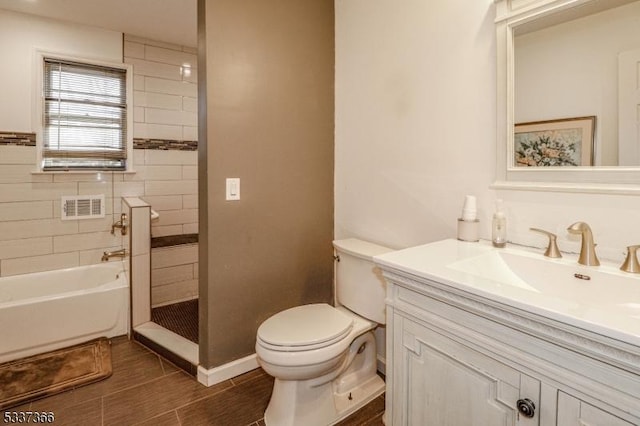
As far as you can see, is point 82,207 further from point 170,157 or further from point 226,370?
point 226,370

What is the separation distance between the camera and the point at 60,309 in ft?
7.13

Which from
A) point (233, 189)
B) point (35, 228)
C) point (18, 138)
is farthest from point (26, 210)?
point (233, 189)

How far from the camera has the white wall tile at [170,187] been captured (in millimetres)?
2965

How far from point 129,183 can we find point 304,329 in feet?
7.27

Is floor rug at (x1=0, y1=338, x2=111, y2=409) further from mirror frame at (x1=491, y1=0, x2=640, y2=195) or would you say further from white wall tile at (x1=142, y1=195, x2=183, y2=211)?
mirror frame at (x1=491, y1=0, x2=640, y2=195)

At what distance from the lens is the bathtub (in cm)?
205

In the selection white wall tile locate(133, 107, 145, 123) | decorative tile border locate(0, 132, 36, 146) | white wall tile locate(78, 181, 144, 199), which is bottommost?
white wall tile locate(78, 181, 144, 199)

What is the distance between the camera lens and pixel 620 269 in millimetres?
993

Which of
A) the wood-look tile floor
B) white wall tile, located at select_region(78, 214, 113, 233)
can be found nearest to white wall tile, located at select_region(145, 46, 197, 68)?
white wall tile, located at select_region(78, 214, 113, 233)

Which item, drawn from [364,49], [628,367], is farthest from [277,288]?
[628,367]

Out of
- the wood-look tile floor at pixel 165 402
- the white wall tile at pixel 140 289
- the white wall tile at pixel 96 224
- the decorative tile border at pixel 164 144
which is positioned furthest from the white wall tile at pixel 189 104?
the wood-look tile floor at pixel 165 402

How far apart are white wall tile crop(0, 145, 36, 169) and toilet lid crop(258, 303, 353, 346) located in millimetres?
2338

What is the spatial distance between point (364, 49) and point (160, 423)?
219cm

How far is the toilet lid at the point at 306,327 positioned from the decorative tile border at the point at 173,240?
1.76 metres
